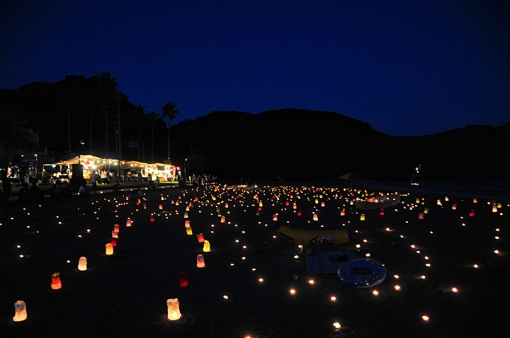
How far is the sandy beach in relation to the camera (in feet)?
17.4

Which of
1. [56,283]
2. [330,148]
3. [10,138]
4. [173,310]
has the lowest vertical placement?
[173,310]

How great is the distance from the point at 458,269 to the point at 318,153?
11430 centimetres

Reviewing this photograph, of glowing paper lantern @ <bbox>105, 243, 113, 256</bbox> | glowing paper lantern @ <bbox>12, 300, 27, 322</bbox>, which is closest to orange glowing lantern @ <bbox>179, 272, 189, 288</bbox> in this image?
glowing paper lantern @ <bbox>12, 300, 27, 322</bbox>

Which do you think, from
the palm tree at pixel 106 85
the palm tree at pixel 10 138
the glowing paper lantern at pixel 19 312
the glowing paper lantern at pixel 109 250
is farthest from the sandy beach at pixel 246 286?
the palm tree at pixel 106 85

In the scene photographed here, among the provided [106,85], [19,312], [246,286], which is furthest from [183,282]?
[106,85]

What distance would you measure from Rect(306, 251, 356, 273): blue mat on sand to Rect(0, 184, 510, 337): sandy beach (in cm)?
18

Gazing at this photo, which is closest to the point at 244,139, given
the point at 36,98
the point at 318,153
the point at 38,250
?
the point at 318,153

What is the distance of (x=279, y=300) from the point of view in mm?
6363

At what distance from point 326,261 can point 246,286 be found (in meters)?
2.27

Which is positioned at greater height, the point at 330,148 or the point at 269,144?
the point at 269,144

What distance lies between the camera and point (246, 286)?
281 inches

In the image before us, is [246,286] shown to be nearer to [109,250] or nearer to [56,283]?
[56,283]

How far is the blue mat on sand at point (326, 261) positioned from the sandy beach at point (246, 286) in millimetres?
184

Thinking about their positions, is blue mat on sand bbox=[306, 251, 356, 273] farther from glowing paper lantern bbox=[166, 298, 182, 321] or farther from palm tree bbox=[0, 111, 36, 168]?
palm tree bbox=[0, 111, 36, 168]
